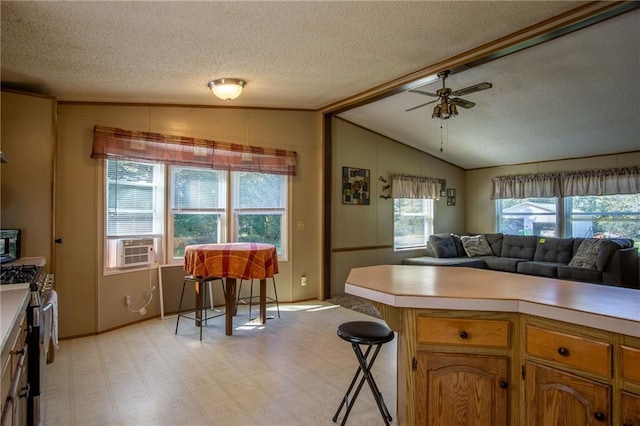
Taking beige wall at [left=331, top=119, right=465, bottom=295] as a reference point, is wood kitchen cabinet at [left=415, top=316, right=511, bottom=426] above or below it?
below

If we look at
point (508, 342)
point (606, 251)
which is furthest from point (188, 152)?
point (606, 251)

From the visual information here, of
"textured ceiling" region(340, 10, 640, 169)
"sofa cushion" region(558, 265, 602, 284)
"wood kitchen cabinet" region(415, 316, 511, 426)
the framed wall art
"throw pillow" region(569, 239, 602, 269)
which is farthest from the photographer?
the framed wall art

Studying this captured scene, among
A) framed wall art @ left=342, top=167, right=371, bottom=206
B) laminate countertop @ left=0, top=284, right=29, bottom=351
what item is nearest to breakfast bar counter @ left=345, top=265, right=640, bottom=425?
laminate countertop @ left=0, top=284, right=29, bottom=351

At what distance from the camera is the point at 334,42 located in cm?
288

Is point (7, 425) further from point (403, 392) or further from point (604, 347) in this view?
point (604, 347)

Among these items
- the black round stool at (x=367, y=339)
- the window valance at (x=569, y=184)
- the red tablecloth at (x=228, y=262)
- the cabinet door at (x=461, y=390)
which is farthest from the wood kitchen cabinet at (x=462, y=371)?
the window valance at (x=569, y=184)

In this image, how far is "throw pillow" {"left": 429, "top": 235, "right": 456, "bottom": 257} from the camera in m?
6.47

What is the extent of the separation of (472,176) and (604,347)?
6693mm

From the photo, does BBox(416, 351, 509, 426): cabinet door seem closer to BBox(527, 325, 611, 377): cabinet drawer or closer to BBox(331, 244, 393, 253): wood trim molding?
BBox(527, 325, 611, 377): cabinet drawer

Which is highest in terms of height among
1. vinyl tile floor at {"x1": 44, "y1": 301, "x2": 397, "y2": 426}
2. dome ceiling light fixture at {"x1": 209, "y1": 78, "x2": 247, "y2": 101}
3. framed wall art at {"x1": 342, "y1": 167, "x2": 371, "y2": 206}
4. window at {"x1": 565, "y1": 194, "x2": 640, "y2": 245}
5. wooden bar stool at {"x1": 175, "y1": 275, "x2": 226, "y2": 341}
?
dome ceiling light fixture at {"x1": 209, "y1": 78, "x2": 247, "y2": 101}

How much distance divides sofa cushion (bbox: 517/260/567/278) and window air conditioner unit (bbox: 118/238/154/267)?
17.4ft

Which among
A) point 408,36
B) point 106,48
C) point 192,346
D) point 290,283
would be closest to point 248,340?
point 192,346

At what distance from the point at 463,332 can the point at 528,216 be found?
5.96 meters

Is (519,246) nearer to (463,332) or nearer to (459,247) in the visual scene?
(459,247)
